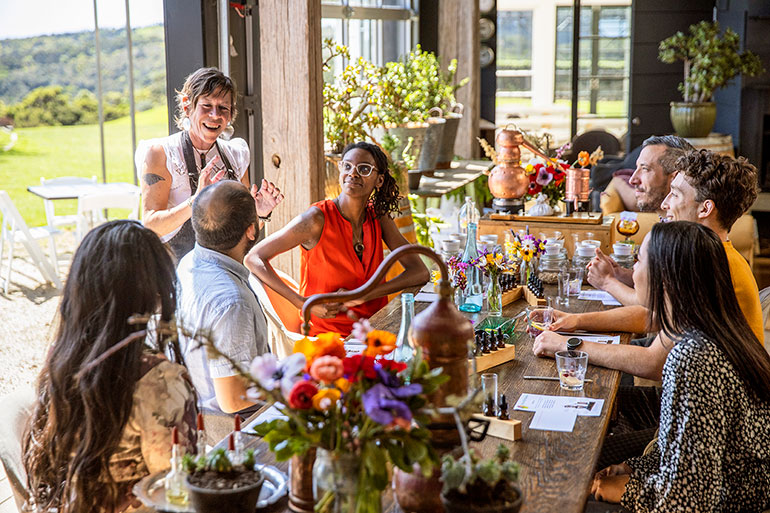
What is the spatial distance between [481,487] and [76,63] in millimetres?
7140

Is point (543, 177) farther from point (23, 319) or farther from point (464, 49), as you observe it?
point (464, 49)

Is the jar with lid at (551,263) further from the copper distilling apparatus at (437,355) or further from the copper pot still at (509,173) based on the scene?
the copper distilling apparatus at (437,355)

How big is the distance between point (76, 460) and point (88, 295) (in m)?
0.33

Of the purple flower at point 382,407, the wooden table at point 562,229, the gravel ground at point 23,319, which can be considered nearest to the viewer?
the purple flower at point 382,407

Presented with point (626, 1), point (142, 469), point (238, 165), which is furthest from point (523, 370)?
point (626, 1)

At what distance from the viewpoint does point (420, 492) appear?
149 centimetres

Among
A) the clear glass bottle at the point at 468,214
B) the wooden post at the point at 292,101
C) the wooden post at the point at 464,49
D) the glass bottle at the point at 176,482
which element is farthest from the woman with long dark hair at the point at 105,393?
the wooden post at the point at 464,49

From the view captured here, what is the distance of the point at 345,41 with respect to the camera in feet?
18.5

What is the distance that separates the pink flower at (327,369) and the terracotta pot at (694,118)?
7639 mm

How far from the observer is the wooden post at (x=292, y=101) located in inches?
150

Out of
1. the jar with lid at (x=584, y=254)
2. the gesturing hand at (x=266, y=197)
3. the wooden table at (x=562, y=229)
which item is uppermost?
the gesturing hand at (x=266, y=197)

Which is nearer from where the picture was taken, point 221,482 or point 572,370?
point 221,482

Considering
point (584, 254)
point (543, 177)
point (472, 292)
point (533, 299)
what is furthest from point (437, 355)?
point (543, 177)

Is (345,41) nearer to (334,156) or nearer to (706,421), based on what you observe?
(334,156)
